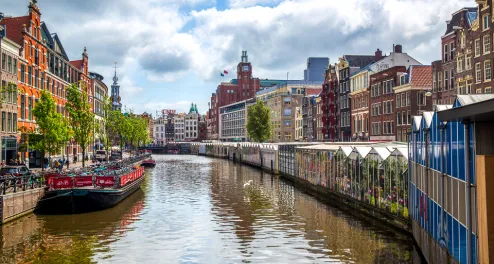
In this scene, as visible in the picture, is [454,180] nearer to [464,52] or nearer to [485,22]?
[485,22]

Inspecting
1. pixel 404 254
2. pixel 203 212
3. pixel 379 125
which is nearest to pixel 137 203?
pixel 203 212

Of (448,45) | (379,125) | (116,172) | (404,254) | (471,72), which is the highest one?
(448,45)

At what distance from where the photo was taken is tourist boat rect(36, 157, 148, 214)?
34688 millimetres

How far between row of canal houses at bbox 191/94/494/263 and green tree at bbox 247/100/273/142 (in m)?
77.3

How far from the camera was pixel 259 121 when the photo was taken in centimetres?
12131

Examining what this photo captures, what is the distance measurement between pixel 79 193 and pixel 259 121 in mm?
87887

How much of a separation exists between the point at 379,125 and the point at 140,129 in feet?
241

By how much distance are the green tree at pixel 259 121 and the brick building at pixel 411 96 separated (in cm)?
5208

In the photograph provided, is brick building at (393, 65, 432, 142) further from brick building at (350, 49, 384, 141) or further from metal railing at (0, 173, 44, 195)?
metal railing at (0, 173, 44, 195)

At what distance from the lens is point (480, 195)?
40.4ft

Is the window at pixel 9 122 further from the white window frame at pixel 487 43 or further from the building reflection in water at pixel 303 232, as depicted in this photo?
the white window frame at pixel 487 43

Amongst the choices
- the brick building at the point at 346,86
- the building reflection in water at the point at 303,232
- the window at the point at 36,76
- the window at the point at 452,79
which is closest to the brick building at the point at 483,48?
the window at the point at 452,79

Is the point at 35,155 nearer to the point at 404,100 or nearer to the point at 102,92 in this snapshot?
the point at 404,100

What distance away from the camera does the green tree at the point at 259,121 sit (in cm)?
12094
